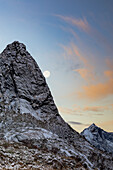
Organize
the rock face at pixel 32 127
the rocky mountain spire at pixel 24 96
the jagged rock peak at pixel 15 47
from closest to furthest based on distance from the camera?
the rock face at pixel 32 127 < the rocky mountain spire at pixel 24 96 < the jagged rock peak at pixel 15 47

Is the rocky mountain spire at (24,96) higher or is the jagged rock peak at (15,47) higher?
the jagged rock peak at (15,47)

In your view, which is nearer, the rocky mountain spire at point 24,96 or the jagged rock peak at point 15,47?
the rocky mountain spire at point 24,96

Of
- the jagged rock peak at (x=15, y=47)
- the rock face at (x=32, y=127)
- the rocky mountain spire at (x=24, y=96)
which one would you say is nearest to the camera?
the rock face at (x=32, y=127)

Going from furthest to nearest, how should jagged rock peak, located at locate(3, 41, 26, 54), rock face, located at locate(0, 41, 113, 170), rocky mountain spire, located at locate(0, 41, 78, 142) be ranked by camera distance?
jagged rock peak, located at locate(3, 41, 26, 54)
rocky mountain spire, located at locate(0, 41, 78, 142)
rock face, located at locate(0, 41, 113, 170)

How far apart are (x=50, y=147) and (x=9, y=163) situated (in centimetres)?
1269

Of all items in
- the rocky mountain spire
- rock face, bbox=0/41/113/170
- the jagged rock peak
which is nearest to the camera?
rock face, bbox=0/41/113/170

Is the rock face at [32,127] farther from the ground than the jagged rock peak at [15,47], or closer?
closer

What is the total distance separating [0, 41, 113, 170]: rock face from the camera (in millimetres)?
21297

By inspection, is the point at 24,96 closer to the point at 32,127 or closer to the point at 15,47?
the point at 32,127

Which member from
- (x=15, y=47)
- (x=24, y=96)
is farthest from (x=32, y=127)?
(x=15, y=47)

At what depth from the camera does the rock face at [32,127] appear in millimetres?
21297

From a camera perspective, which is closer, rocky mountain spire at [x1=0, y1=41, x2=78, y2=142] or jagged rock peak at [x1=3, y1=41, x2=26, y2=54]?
rocky mountain spire at [x1=0, y1=41, x2=78, y2=142]

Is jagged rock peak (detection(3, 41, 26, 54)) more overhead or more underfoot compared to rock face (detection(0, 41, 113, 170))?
more overhead

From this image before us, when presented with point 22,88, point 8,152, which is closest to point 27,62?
point 22,88
